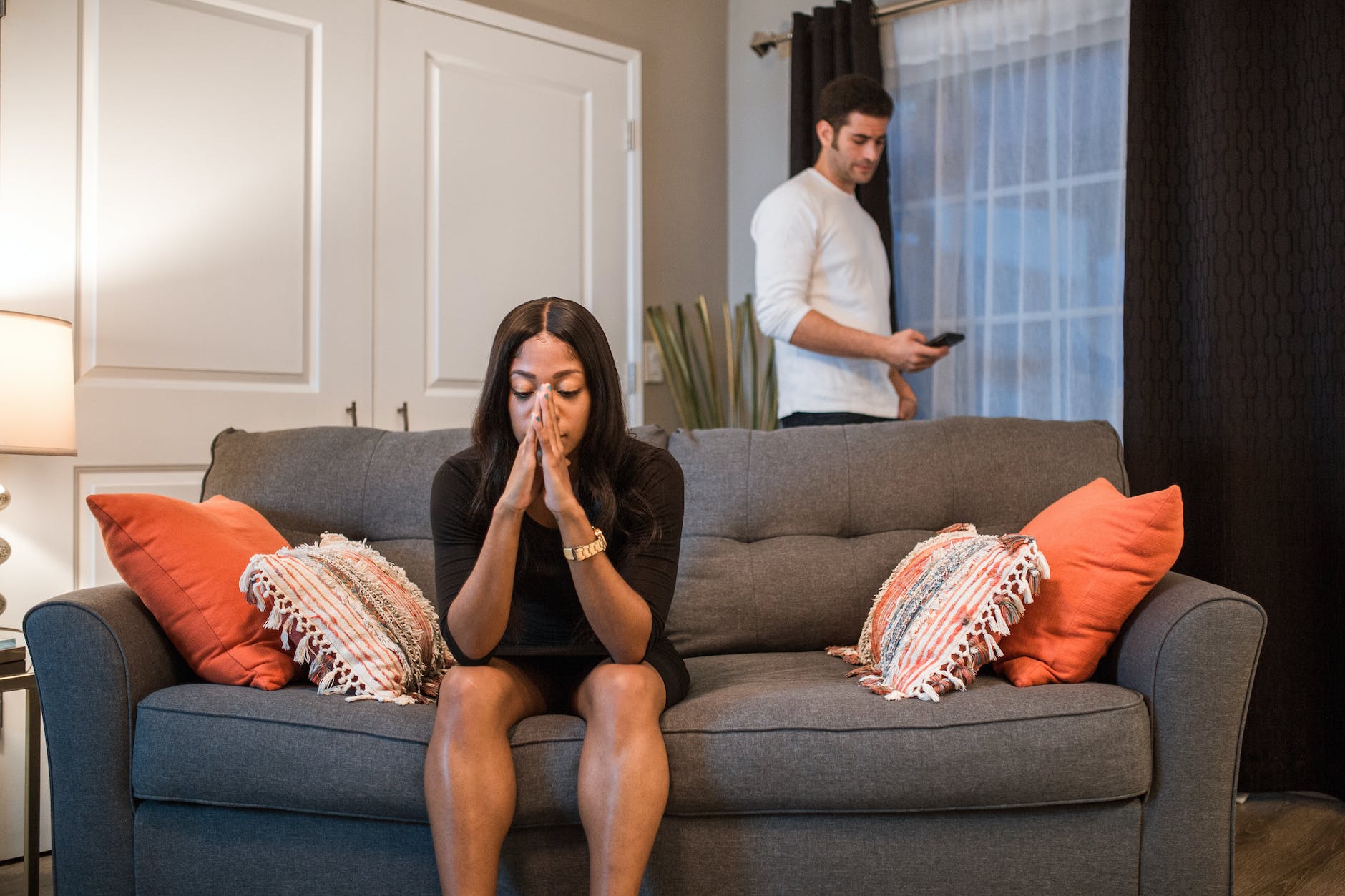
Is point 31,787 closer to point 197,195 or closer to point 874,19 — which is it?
point 197,195

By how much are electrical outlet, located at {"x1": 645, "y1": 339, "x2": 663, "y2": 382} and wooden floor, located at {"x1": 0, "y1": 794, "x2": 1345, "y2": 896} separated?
2.02 m

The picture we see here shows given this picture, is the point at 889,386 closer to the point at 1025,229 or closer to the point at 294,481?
the point at 1025,229

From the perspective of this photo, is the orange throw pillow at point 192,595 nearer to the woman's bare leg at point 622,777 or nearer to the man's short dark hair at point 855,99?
the woman's bare leg at point 622,777

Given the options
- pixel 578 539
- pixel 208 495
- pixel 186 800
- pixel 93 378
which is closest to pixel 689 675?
pixel 578 539

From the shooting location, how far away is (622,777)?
59.4 inches

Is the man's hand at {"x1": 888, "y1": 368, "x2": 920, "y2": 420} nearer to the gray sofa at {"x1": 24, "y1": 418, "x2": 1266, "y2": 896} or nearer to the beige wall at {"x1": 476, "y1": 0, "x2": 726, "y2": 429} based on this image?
the beige wall at {"x1": 476, "y1": 0, "x2": 726, "y2": 429}

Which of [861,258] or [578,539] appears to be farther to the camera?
[861,258]

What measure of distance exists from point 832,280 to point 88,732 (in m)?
1.92

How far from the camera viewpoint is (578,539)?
5.25ft

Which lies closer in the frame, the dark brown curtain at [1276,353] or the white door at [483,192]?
A: the dark brown curtain at [1276,353]

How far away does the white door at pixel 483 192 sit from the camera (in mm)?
3053

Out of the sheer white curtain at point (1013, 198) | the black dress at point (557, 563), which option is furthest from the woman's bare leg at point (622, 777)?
the sheer white curtain at point (1013, 198)

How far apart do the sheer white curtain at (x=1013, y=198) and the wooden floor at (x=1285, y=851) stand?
1.03 meters

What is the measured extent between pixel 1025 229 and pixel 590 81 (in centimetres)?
139
